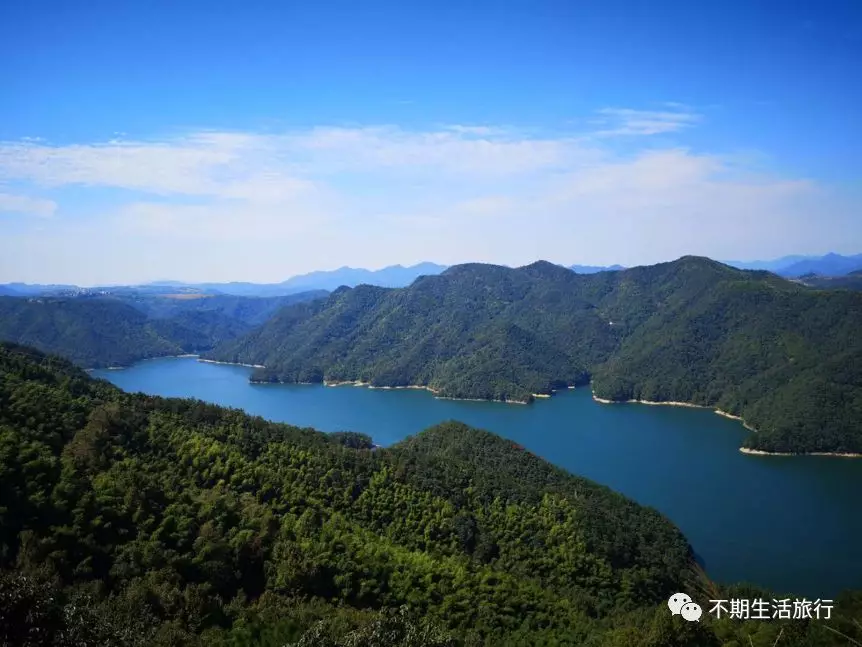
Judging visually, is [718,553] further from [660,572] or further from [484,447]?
[484,447]

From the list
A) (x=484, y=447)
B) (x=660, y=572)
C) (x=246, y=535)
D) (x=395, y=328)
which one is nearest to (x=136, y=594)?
(x=246, y=535)

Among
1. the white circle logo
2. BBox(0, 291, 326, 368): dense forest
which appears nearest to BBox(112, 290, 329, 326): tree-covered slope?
BBox(0, 291, 326, 368): dense forest

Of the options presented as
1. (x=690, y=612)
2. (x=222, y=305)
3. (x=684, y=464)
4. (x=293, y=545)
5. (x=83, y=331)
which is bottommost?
(x=684, y=464)

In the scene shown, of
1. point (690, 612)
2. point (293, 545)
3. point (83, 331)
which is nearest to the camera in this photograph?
point (690, 612)

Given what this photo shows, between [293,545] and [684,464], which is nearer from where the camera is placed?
[293,545]

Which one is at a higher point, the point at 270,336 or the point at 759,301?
the point at 759,301

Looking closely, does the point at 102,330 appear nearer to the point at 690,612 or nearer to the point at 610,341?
the point at 610,341

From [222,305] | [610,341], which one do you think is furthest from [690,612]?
[222,305]

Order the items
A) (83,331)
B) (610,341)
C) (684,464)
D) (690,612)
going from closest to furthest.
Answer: (690,612), (684,464), (610,341), (83,331)
